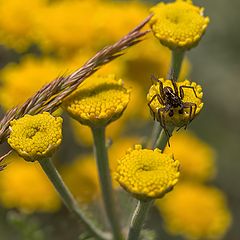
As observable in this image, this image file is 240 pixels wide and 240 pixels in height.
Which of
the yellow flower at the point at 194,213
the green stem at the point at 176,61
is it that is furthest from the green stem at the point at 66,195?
the yellow flower at the point at 194,213

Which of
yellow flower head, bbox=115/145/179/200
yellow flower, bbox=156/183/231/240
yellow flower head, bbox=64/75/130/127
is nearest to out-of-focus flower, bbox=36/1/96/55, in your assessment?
yellow flower, bbox=156/183/231/240

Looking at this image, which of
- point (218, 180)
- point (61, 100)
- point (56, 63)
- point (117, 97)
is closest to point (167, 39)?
point (117, 97)

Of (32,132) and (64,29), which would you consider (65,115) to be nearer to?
(64,29)

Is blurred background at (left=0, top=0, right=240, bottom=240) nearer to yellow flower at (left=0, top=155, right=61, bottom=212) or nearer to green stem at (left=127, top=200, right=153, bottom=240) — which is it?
yellow flower at (left=0, top=155, right=61, bottom=212)

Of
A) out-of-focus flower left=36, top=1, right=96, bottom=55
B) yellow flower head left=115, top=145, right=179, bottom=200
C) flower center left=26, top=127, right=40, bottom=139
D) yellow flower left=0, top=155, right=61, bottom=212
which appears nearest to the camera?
yellow flower head left=115, top=145, right=179, bottom=200

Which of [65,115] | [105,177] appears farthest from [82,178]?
[105,177]

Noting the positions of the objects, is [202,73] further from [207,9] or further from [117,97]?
[117,97]

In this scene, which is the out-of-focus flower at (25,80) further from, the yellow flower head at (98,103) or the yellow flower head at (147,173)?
the yellow flower head at (147,173)
